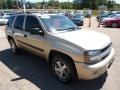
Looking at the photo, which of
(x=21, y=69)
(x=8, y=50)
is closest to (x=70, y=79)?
(x=21, y=69)

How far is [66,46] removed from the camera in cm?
500

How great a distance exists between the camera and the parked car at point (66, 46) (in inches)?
184

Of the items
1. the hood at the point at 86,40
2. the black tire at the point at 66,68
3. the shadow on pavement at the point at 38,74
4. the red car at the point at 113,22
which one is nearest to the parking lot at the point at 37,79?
the shadow on pavement at the point at 38,74

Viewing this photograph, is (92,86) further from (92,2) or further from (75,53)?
(92,2)

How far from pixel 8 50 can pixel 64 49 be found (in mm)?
5304

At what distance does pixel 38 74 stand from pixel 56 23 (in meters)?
1.69

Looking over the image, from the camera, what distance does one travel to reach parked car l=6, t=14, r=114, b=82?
467cm

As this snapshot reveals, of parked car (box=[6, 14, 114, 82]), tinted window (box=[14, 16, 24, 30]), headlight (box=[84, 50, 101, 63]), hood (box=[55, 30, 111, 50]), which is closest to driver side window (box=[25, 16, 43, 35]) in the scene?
parked car (box=[6, 14, 114, 82])

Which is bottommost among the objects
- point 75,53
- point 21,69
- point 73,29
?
point 21,69

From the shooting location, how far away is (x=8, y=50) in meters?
9.62

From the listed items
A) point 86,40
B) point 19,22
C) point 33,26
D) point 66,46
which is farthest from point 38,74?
point 19,22

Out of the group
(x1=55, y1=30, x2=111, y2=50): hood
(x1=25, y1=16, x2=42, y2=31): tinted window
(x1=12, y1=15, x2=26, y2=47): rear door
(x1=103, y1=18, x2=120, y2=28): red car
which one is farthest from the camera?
(x1=103, y1=18, x2=120, y2=28): red car

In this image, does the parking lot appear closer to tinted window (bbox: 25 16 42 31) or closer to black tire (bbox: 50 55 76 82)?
black tire (bbox: 50 55 76 82)

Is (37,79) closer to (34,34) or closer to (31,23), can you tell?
(34,34)
